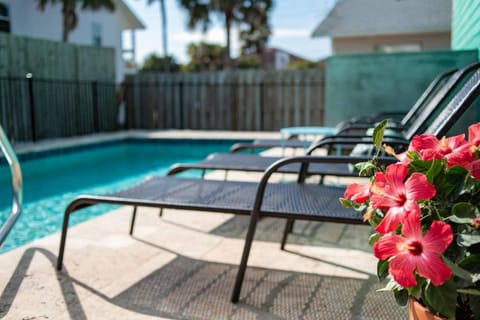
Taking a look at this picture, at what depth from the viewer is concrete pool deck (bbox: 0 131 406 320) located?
2.05 m

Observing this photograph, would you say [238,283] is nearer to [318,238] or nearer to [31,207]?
[318,238]

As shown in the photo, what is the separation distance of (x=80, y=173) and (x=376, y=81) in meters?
4.64

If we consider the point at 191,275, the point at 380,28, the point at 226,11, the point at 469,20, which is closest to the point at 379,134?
the point at 191,275

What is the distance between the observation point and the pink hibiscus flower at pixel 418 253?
990 millimetres

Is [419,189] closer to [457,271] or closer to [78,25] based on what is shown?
[457,271]

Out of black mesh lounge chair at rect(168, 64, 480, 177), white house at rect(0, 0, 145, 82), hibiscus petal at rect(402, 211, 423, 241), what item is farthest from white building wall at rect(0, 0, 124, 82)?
hibiscus petal at rect(402, 211, 423, 241)

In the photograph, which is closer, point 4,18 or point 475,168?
point 475,168

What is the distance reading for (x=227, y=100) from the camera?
40.0 feet

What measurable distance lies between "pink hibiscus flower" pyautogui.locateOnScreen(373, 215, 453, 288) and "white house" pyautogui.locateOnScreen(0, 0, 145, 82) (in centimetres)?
1322

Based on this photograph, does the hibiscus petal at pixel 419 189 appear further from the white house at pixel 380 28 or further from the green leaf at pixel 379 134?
the white house at pixel 380 28

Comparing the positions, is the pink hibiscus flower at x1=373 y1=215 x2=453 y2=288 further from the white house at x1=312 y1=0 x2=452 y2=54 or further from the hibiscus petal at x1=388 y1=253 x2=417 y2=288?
the white house at x1=312 y1=0 x2=452 y2=54

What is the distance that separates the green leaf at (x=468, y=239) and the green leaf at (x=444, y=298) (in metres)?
0.09

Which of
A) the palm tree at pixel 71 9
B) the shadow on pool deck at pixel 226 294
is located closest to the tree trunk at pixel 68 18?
the palm tree at pixel 71 9

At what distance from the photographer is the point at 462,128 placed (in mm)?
5301
